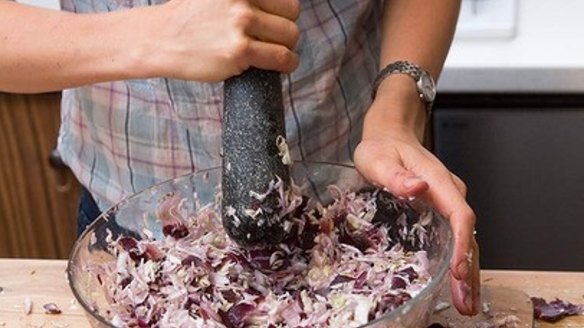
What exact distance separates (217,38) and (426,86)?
0.99 ft

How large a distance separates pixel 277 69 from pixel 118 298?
0.24m

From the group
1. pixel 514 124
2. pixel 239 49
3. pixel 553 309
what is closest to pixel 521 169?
pixel 514 124

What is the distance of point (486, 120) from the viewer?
1.52 metres

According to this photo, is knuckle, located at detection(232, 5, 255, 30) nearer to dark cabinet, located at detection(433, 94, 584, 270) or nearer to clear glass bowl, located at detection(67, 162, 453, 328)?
clear glass bowl, located at detection(67, 162, 453, 328)

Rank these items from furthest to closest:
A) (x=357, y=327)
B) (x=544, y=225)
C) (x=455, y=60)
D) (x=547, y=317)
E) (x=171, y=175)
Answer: (x=544, y=225) → (x=455, y=60) → (x=171, y=175) → (x=547, y=317) → (x=357, y=327)

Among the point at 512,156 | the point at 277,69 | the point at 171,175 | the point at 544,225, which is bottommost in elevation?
the point at 544,225

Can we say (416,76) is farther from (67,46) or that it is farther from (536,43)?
(536,43)

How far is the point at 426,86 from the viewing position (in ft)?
3.48

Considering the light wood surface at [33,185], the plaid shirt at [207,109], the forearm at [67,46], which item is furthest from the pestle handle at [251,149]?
the light wood surface at [33,185]

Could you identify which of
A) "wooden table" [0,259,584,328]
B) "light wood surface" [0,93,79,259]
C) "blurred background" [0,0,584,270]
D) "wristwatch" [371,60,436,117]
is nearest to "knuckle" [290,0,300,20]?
"wristwatch" [371,60,436,117]

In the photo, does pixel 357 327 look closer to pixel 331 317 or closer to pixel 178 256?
pixel 331 317

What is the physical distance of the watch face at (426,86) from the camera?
1.06 meters

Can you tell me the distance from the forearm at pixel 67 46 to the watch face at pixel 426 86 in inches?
12.6

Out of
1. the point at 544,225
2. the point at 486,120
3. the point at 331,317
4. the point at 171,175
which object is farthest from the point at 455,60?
the point at 331,317
